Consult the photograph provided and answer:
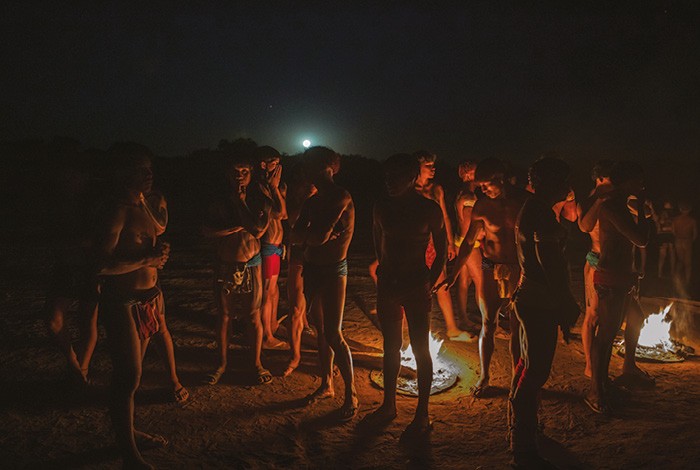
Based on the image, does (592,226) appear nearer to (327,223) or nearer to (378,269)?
(378,269)

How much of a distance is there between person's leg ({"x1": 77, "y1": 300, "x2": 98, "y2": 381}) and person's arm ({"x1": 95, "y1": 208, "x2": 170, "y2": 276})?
6.78ft

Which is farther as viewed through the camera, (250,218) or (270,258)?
(270,258)

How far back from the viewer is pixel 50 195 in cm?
456

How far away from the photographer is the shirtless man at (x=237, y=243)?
5016 millimetres

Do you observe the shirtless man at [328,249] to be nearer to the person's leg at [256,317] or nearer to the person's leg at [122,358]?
the person's leg at [256,317]

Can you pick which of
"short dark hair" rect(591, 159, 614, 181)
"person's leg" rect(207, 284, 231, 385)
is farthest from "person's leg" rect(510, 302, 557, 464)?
"person's leg" rect(207, 284, 231, 385)

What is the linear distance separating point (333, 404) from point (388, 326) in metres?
1.21

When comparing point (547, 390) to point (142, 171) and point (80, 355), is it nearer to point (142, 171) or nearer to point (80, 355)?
point (142, 171)

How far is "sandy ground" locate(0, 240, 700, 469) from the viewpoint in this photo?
3848 millimetres

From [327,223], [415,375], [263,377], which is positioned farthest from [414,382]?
[327,223]

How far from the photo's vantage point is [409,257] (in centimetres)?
414

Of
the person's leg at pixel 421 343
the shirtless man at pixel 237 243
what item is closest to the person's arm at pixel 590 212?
the person's leg at pixel 421 343

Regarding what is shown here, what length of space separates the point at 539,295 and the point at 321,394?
8.46ft

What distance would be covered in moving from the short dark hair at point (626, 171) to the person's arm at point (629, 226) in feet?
0.95
